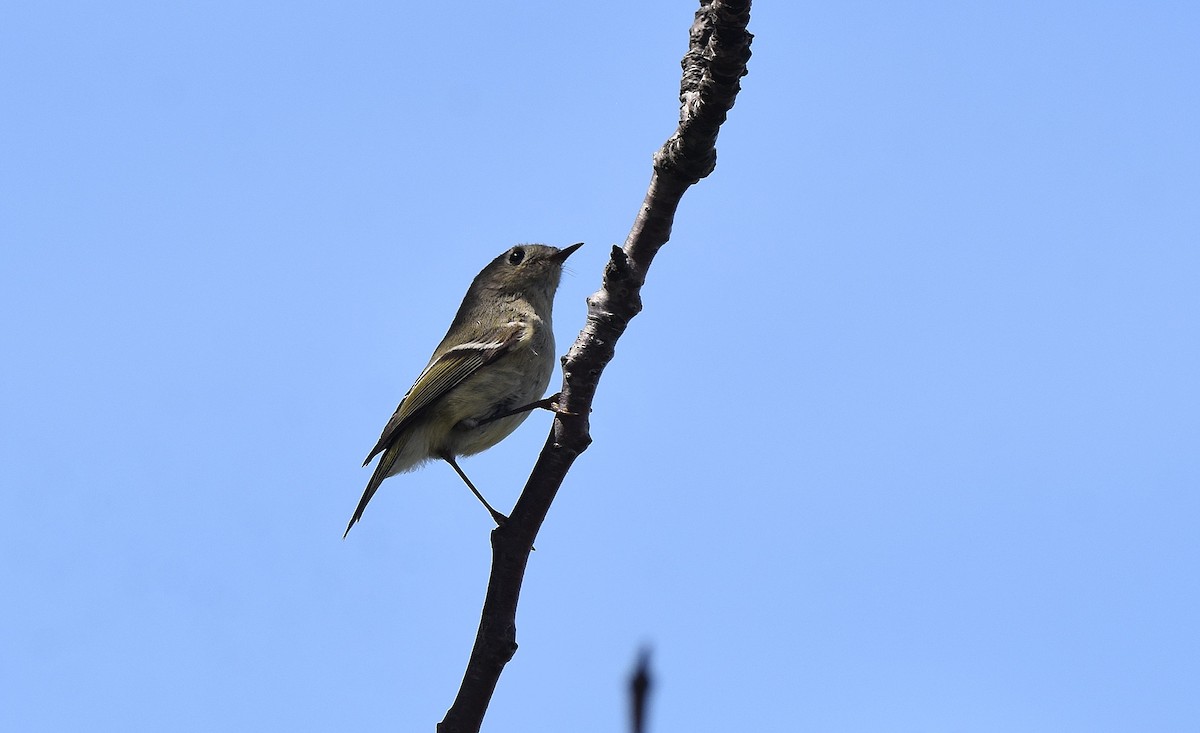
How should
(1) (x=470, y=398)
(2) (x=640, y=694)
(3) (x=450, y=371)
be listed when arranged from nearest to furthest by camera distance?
(2) (x=640, y=694) → (1) (x=470, y=398) → (3) (x=450, y=371)

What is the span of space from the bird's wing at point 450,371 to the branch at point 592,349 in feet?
9.27

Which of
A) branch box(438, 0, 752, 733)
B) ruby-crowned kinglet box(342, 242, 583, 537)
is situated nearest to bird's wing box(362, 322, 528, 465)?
ruby-crowned kinglet box(342, 242, 583, 537)

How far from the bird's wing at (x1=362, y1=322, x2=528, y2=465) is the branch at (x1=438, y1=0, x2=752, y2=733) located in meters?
2.82

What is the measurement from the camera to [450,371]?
6.16m

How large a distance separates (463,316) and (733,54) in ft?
16.0

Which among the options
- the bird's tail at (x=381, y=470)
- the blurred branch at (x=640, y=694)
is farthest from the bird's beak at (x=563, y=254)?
the blurred branch at (x=640, y=694)

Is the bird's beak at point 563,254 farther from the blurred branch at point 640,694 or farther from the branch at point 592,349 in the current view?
the blurred branch at point 640,694

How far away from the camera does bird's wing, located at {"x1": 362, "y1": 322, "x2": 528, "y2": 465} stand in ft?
19.8

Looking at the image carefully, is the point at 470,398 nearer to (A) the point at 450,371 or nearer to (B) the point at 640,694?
(A) the point at 450,371

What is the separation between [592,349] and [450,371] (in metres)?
3.10

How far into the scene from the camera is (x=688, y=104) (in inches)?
113

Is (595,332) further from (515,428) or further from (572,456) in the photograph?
(515,428)

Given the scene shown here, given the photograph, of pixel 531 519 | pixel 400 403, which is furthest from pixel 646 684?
pixel 400 403

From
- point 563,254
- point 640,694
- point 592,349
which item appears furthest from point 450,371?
point 640,694
